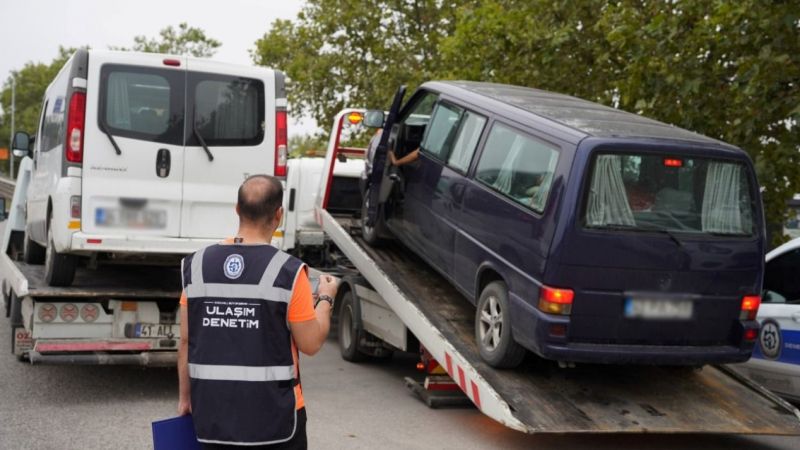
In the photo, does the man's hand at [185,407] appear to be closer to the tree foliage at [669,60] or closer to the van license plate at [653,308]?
the van license plate at [653,308]

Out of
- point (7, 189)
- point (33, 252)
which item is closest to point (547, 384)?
point (33, 252)

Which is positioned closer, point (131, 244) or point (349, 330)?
point (131, 244)

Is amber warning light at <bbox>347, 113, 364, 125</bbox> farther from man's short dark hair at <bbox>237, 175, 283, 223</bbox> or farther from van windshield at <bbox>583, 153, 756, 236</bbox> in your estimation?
man's short dark hair at <bbox>237, 175, 283, 223</bbox>

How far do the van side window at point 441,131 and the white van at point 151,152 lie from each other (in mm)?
1286

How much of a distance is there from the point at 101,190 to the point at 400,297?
2555 millimetres

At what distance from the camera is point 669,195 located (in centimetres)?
698

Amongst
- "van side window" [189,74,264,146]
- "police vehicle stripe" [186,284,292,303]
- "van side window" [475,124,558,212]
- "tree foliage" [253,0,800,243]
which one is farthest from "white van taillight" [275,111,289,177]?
"police vehicle stripe" [186,284,292,303]

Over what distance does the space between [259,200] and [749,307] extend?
15.0 ft

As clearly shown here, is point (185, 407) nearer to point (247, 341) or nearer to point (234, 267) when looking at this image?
point (247, 341)

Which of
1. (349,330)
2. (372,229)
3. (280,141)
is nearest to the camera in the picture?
(280,141)

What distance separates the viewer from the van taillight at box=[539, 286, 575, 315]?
6.74 m

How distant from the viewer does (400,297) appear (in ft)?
28.0

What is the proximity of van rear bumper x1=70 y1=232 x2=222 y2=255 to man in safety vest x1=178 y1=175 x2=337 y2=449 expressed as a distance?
4.72 meters

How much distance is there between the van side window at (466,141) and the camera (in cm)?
823
